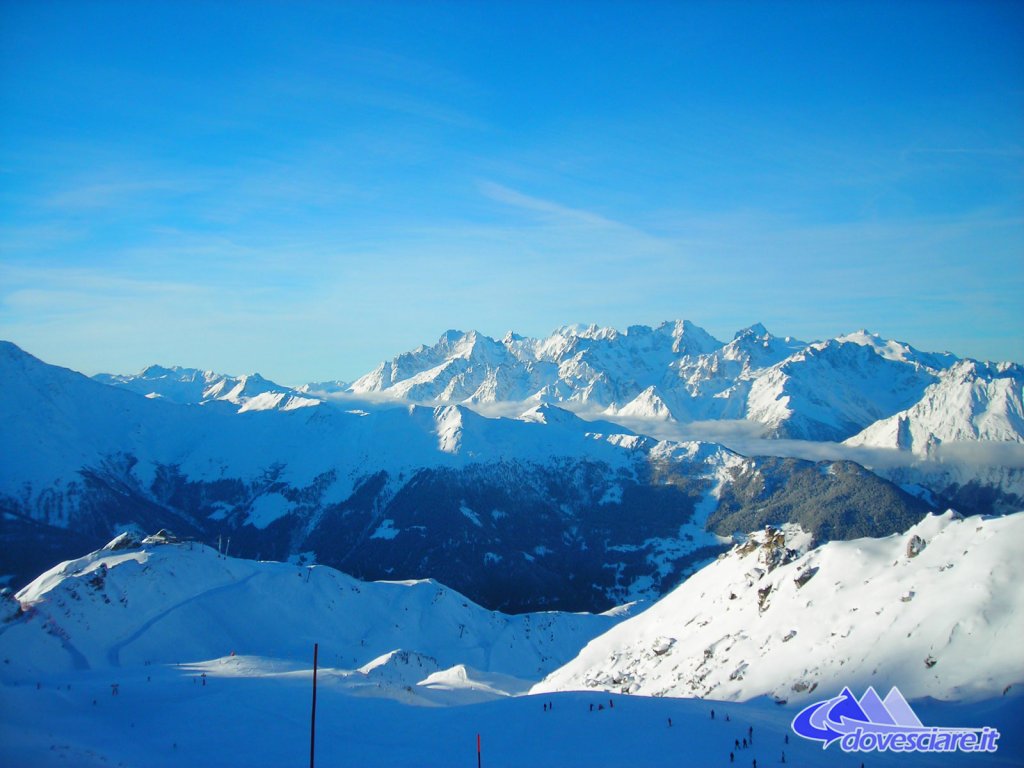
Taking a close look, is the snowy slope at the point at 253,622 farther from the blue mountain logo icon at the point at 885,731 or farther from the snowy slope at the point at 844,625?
the blue mountain logo icon at the point at 885,731

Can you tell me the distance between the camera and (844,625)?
78.0 metres

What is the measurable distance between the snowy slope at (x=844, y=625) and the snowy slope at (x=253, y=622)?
33326 millimetres

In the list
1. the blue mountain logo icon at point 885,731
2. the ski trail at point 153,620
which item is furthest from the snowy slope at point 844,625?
the ski trail at point 153,620

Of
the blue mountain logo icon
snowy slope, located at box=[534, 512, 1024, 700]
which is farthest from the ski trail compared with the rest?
the blue mountain logo icon

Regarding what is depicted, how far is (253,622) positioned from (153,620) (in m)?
17.5

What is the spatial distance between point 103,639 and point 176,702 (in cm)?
5434

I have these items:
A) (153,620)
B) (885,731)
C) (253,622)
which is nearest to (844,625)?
(885,731)

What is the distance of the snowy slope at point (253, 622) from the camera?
10475cm

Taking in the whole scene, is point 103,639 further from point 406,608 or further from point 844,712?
point 844,712

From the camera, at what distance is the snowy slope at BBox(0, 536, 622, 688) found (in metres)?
105

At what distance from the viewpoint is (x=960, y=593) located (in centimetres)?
7069

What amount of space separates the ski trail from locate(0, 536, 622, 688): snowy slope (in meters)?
0.18

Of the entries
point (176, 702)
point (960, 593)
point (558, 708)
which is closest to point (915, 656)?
point (960, 593)

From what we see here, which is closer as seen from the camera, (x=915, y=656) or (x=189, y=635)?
(x=915, y=656)
